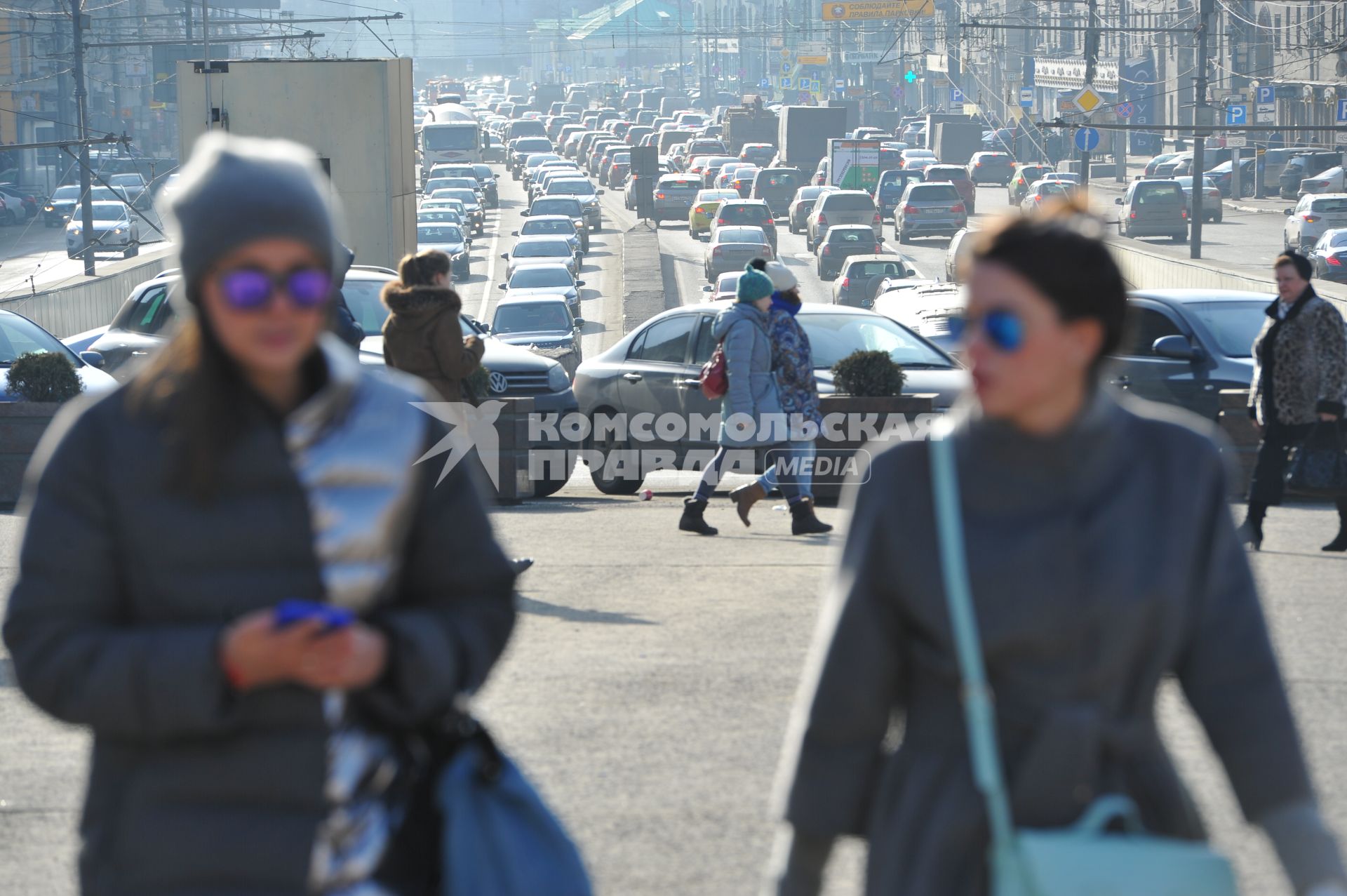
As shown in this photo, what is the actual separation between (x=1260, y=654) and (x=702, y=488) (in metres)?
8.71

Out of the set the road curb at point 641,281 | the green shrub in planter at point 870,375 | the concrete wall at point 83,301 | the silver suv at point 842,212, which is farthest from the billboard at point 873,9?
the green shrub in planter at point 870,375

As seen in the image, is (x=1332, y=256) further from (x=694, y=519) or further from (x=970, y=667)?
(x=970, y=667)

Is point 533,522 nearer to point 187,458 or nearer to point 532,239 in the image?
point 187,458

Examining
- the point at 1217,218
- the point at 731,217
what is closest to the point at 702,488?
the point at 731,217

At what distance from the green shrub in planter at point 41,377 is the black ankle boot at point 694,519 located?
521 cm

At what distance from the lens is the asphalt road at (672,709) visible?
495cm

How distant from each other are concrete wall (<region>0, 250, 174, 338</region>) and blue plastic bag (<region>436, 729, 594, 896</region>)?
22.8m

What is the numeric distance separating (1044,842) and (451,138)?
239ft

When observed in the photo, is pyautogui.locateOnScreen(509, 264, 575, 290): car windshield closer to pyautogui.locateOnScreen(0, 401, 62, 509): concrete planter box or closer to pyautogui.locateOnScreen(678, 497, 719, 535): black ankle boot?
pyautogui.locateOnScreen(0, 401, 62, 509): concrete planter box

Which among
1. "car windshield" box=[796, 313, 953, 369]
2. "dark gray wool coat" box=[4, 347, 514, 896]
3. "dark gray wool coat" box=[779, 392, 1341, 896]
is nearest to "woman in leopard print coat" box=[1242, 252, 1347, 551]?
"car windshield" box=[796, 313, 953, 369]

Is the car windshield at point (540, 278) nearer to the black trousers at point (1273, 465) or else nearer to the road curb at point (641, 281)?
the road curb at point (641, 281)

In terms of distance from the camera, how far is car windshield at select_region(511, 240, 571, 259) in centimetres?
4331

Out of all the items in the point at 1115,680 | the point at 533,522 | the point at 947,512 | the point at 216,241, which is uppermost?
the point at 216,241

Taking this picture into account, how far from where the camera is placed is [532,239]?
145ft
